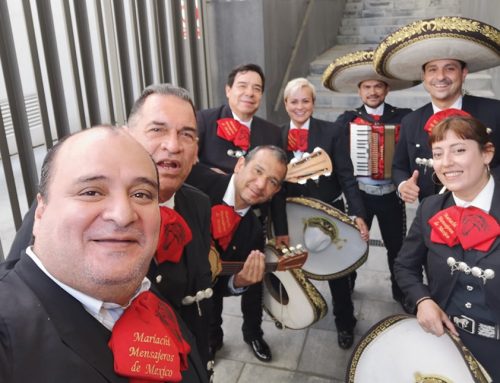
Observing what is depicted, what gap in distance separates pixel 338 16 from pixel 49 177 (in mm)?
9218

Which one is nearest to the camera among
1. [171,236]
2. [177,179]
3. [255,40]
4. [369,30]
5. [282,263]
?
[171,236]

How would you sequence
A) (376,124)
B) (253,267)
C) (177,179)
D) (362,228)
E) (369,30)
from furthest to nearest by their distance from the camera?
(369,30) → (376,124) → (362,228) → (253,267) → (177,179)

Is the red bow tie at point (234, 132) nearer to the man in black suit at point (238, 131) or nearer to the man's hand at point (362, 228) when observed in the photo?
the man in black suit at point (238, 131)

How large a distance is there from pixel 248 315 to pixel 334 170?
3.76ft

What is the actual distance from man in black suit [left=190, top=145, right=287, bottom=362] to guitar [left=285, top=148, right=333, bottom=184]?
374mm

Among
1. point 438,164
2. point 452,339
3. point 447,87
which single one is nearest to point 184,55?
point 447,87

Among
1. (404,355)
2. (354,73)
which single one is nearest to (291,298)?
(404,355)

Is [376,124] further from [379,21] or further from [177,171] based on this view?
[379,21]

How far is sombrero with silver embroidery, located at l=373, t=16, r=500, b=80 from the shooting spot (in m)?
2.36

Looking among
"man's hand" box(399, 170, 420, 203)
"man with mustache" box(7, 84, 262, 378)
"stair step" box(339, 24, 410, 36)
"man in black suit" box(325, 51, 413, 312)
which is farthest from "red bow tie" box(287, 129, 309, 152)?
"stair step" box(339, 24, 410, 36)

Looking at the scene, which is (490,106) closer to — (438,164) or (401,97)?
(438,164)

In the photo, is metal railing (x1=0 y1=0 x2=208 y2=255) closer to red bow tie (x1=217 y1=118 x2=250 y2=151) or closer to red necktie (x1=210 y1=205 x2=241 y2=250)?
red bow tie (x1=217 y1=118 x2=250 y2=151)

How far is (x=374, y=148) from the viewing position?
10.6 feet

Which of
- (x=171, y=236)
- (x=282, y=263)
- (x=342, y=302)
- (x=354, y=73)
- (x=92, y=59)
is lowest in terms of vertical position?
(x=342, y=302)
